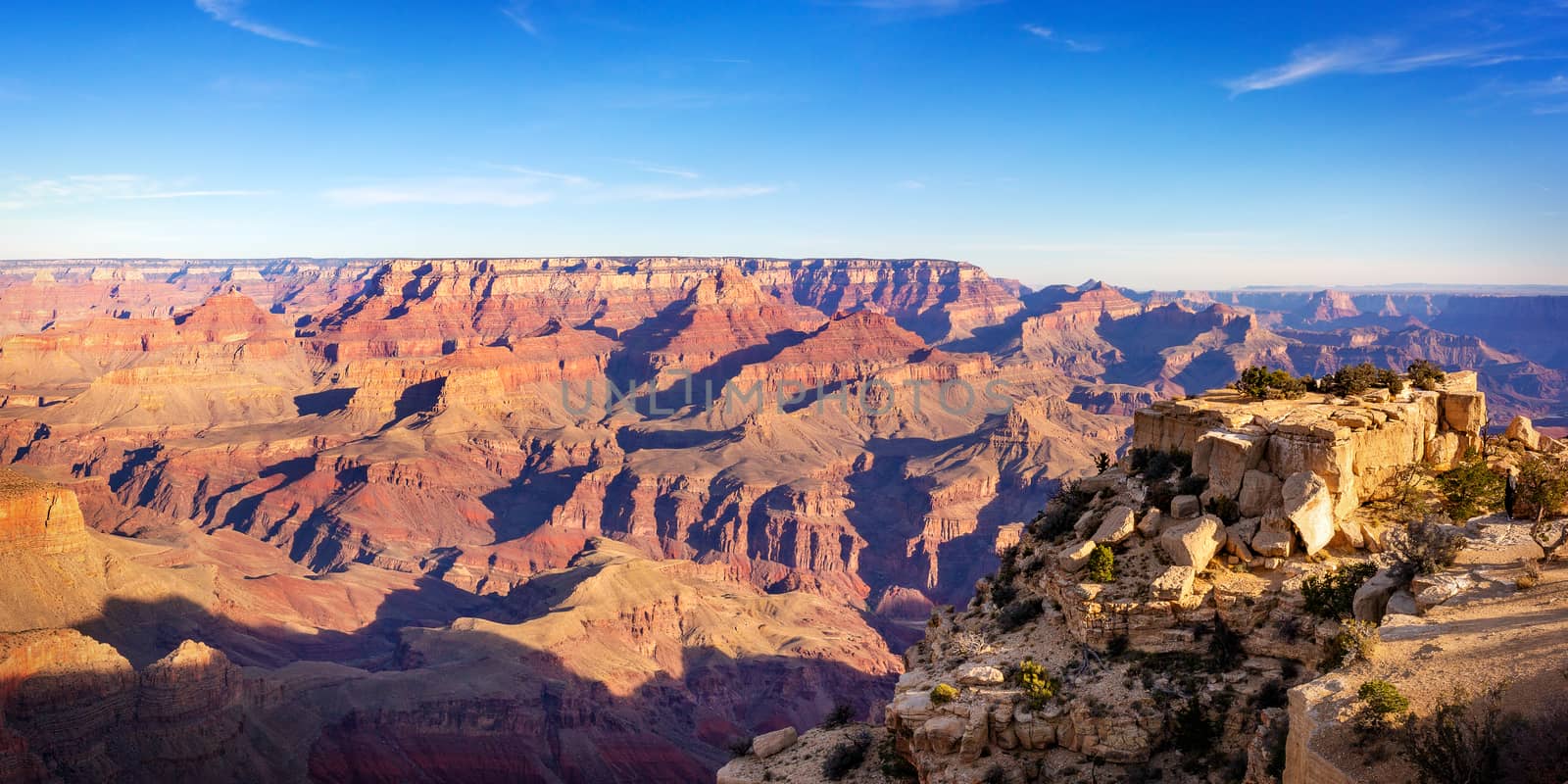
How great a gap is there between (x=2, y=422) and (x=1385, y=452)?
194 meters

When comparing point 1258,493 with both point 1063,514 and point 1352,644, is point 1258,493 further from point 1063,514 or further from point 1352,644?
point 1352,644

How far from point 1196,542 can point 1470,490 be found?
8171 mm

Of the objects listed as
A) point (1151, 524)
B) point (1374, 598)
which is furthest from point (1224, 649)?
point (1151, 524)

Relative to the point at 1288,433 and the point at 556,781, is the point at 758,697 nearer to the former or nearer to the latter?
the point at 556,781

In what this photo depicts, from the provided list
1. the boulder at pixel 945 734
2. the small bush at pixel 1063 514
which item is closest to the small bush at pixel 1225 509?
the small bush at pixel 1063 514

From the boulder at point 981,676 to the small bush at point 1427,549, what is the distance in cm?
919

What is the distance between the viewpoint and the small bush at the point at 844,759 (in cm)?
2725

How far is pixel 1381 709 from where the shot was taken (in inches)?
592

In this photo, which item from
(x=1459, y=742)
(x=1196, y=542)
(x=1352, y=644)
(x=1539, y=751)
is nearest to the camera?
(x=1539, y=751)

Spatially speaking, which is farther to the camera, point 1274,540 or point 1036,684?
point 1274,540

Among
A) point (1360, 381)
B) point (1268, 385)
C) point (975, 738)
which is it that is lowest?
point (975, 738)

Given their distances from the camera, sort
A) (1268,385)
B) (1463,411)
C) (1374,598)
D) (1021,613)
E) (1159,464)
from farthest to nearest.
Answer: (1268,385)
(1159,464)
(1463,411)
(1021,613)
(1374,598)

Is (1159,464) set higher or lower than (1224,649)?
higher

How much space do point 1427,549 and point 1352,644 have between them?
4.20 meters
